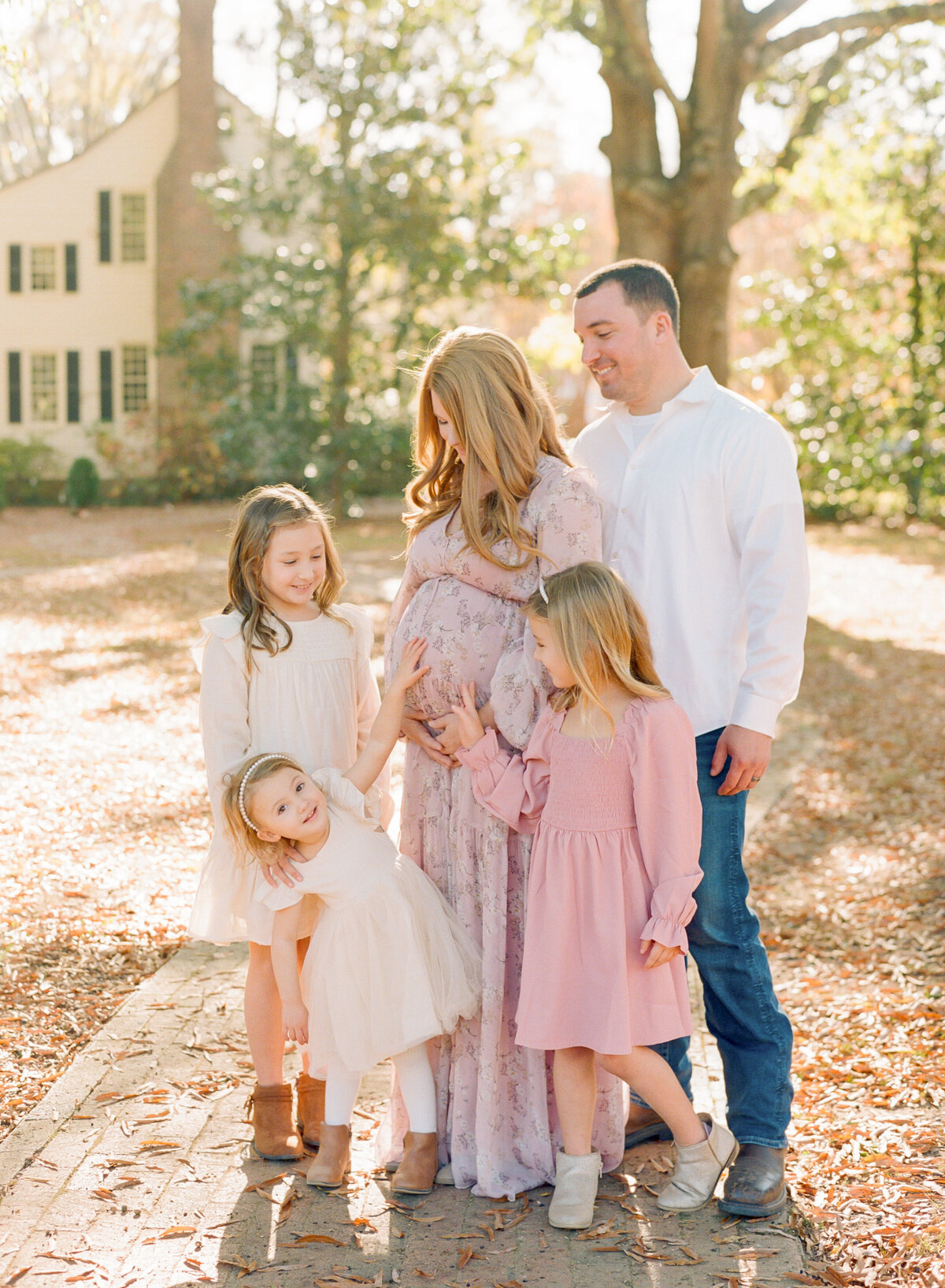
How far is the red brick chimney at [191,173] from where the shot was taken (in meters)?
25.4

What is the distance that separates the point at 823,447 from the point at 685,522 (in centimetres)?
2052

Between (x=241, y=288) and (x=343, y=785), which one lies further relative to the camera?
(x=241, y=288)

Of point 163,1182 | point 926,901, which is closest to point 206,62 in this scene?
point 926,901

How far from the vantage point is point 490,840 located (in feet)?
10.7

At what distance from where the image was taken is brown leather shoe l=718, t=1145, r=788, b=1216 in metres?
3.16

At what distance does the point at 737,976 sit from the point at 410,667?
112 cm

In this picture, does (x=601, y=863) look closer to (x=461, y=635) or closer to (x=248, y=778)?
(x=461, y=635)

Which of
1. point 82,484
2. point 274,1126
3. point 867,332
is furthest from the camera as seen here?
point 82,484

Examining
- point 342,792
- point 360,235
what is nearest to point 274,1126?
point 342,792

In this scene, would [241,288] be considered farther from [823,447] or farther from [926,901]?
[926,901]

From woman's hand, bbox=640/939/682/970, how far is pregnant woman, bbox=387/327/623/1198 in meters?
0.42

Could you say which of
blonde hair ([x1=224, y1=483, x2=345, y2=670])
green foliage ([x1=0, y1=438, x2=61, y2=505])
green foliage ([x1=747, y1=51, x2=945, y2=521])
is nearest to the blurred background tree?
green foliage ([x1=0, y1=438, x2=61, y2=505])

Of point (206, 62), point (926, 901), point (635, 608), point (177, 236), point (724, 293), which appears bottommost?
point (926, 901)

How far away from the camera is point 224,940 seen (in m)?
3.46
